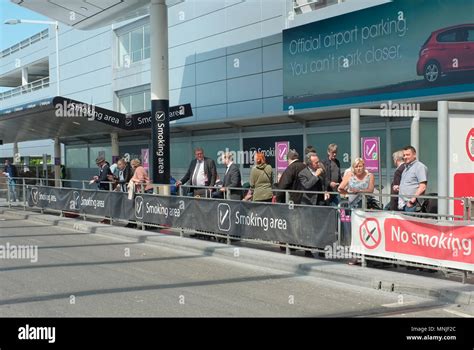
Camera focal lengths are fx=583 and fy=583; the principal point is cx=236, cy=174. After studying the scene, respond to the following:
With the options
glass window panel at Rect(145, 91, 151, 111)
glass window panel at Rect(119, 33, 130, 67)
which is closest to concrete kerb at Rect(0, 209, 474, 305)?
glass window panel at Rect(145, 91, 151, 111)

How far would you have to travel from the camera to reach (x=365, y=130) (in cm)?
1730

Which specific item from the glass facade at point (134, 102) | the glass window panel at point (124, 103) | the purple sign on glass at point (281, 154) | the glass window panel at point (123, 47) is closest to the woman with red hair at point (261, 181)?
the purple sign on glass at point (281, 154)

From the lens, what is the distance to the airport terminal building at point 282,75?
15.0 meters

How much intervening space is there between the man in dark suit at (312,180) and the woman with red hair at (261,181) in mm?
886

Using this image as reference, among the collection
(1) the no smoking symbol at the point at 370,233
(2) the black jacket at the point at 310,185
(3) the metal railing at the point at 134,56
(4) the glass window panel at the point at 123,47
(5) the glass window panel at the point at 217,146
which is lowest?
(1) the no smoking symbol at the point at 370,233

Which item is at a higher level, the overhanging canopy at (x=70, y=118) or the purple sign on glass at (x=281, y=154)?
the overhanging canopy at (x=70, y=118)

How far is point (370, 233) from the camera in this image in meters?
9.35

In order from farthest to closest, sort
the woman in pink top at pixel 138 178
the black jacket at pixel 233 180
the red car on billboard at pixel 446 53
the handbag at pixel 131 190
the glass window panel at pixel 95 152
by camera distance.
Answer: the glass window panel at pixel 95 152 < the woman in pink top at pixel 138 178 < the handbag at pixel 131 190 < the red car on billboard at pixel 446 53 < the black jacket at pixel 233 180

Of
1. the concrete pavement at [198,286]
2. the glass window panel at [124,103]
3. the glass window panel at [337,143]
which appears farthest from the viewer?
the glass window panel at [124,103]

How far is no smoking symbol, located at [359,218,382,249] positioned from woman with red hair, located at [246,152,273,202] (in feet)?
8.54

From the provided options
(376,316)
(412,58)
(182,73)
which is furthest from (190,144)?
(376,316)

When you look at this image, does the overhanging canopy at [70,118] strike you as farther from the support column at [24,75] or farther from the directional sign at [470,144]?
the support column at [24,75]

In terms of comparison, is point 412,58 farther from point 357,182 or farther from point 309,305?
point 309,305

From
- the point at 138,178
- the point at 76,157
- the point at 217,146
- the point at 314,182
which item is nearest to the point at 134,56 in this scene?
the point at 76,157
